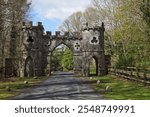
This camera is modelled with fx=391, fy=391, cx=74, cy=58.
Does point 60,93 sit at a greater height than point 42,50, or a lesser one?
lesser

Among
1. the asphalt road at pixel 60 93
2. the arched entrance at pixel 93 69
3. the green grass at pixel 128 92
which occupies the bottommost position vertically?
the green grass at pixel 128 92

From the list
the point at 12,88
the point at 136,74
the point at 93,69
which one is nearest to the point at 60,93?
the point at 12,88

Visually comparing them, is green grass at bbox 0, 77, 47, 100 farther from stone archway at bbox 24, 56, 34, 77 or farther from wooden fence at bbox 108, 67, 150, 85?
stone archway at bbox 24, 56, 34, 77

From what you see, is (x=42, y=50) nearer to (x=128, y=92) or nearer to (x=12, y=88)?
(x=12, y=88)

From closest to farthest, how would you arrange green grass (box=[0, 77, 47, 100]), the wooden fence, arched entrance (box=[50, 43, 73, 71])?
green grass (box=[0, 77, 47, 100]) → the wooden fence → arched entrance (box=[50, 43, 73, 71])

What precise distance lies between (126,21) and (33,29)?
20476 mm

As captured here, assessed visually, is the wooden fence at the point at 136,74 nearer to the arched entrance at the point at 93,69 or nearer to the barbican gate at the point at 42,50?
the barbican gate at the point at 42,50

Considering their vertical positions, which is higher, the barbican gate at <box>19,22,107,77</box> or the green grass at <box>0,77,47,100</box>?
the barbican gate at <box>19,22,107,77</box>

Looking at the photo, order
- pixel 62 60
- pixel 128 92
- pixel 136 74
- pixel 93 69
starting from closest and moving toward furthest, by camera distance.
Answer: pixel 128 92
pixel 136 74
pixel 93 69
pixel 62 60

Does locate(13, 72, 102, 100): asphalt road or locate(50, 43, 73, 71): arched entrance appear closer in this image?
locate(13, 72, 102, 100): asphalt road

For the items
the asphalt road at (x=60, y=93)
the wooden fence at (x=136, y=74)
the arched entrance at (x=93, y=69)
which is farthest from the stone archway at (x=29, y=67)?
the asphalt road at (x=60, y=93)

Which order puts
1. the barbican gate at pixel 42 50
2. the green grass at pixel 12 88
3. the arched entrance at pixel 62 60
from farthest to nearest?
the arched entrance at pixel 62 60 → the barbican gate at pixel 42 50 → the green grass at pixel 12 88

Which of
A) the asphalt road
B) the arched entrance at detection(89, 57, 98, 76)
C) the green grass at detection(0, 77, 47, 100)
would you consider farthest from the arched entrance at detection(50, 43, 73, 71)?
the asphalt road

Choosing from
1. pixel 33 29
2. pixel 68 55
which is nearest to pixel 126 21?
pixel 33 29
